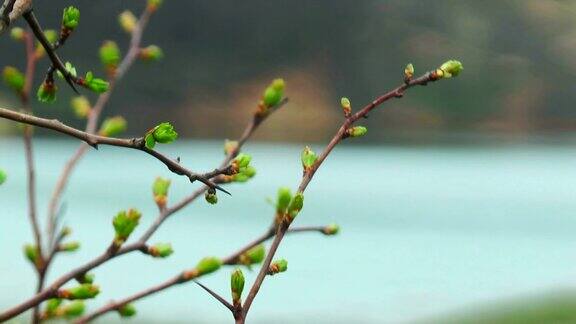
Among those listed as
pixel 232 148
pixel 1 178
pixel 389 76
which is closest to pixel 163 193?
pixel 232 148

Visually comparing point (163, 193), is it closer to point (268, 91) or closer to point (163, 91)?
point (268, 91)

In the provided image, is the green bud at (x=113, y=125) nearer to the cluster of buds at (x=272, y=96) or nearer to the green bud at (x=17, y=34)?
the green bud at (x=17, y=34)

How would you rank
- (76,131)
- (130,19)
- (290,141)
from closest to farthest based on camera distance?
1. (76,131)
2. (130,19)
3. (290,141)

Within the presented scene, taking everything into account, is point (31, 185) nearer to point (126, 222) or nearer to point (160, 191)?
point (160, 191)

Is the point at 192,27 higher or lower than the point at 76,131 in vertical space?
higher

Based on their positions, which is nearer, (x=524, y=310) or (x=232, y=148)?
(x=232, y=148)

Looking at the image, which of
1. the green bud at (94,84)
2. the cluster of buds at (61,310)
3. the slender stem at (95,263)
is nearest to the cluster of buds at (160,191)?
Result: the slender stem at (95,263)
